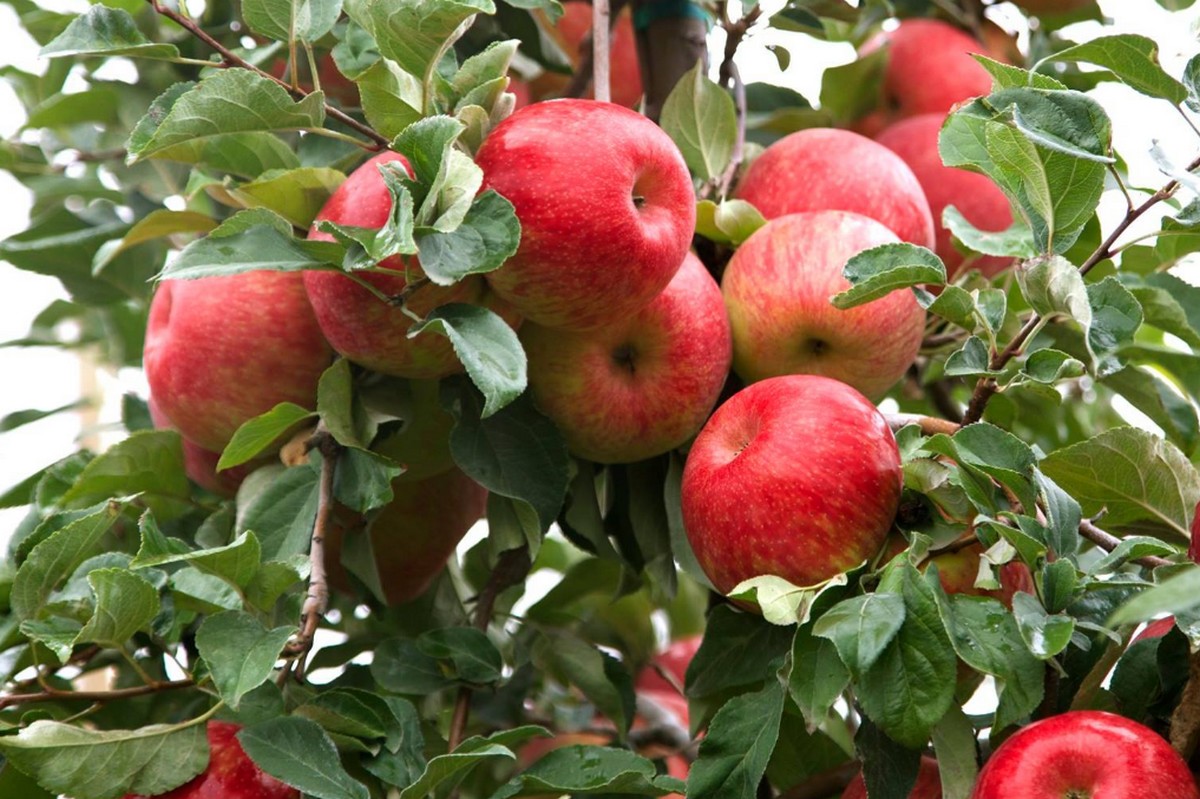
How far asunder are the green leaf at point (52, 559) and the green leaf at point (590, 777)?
308 millimetres

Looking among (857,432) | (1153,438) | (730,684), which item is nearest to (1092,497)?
(1153,438)

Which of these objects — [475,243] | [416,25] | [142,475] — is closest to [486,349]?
[475,243]

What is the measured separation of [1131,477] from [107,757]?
0.64 metres

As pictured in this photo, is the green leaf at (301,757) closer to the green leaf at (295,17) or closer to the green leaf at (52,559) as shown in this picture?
the green leaf at (52,559)

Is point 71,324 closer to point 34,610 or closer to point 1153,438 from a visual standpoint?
point 34,610

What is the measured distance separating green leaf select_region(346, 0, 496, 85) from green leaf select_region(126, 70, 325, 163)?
0.20ft

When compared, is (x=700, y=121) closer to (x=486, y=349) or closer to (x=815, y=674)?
(x=486, y=349)

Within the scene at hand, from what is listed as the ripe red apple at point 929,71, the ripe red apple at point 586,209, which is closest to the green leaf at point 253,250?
the ripe red apple at point 586,209

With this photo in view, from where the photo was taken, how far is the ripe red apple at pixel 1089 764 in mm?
643

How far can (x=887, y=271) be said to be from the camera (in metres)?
0.76

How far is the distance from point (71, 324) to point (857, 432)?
1.01 metres

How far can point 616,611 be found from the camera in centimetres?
151

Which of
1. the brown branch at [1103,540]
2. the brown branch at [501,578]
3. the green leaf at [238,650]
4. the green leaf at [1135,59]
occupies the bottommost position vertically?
the brown branch at [501,578]

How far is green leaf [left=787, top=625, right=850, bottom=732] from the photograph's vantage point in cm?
72
